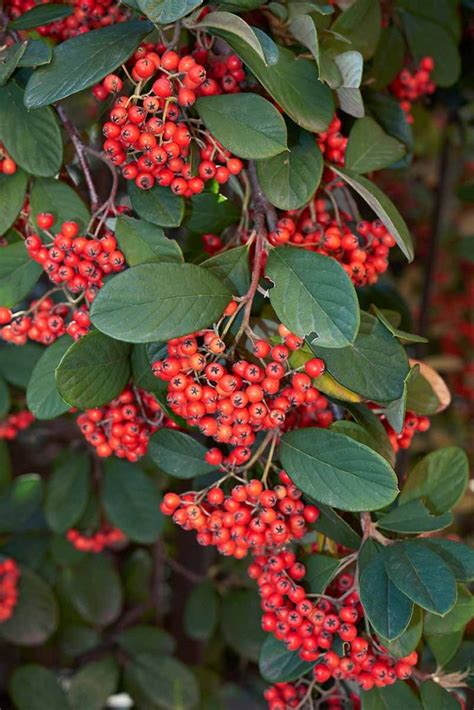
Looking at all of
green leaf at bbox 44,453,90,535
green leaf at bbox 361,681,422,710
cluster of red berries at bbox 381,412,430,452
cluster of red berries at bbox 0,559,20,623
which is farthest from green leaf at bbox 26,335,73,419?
cluster of red berries at bbox 0,559,20,623

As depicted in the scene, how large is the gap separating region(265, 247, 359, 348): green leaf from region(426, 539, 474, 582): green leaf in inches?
10.1

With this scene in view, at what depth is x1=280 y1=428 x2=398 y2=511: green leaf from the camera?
0.73 m

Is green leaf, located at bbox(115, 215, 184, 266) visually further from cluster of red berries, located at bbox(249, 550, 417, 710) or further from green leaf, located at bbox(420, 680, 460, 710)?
green leaf, located at bbox(420, 680, 460, 710)

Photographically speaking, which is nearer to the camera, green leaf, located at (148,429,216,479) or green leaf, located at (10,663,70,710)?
green leaf, located at (148,429,216,479)

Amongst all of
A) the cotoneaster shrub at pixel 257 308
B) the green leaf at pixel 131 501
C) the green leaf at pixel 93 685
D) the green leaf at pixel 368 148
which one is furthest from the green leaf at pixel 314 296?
the green leaf at pixel 93 685

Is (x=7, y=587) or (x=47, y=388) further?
(x=7, y=587)

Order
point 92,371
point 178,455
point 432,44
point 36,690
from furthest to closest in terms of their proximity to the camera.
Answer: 1. point 36,690
2. point 432,44
3. point 178,455
4. point 92,371

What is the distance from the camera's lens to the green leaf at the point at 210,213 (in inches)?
→ 33.9

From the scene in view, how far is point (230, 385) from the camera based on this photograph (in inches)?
29.1

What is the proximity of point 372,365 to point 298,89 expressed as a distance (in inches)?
11.5

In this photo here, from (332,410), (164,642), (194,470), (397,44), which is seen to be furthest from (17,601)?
(397,44)

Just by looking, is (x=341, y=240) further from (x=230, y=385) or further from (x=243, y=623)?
(x=243, y=623)

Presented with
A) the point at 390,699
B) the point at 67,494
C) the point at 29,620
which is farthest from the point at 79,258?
the point at 29,620

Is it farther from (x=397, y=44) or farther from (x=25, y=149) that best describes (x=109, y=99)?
(x=397, y=44)
